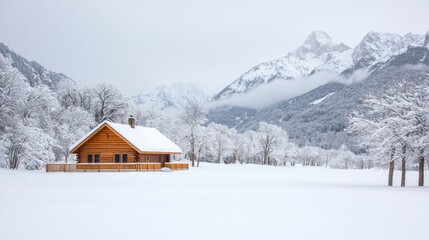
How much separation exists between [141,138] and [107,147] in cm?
438

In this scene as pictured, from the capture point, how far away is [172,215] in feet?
40.4

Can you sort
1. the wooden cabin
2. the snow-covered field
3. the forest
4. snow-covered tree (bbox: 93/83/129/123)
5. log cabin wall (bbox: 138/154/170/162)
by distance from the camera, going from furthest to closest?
snow-covered tree (bbox: 93/83/129/123), log cabin wall (bbox: 138/154/170/162), the wooden cabin, the forest, the snow-covered field

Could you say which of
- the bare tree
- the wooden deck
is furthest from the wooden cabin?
the bare tree

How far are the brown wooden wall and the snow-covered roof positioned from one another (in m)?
1.04

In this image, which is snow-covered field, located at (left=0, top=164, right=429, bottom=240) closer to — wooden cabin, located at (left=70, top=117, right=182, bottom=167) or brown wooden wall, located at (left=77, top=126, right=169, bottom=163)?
wooden cabin, located at (left=70, top=117, right=182, bottom=167)

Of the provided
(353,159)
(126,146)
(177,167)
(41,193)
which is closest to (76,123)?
(126,146)

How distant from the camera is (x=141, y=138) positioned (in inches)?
1816

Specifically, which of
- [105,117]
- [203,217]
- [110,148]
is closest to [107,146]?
[110,148]

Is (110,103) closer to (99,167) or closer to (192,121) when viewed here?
(192,121)

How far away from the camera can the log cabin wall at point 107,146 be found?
4422 centimetres

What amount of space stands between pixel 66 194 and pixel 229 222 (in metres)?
10.3

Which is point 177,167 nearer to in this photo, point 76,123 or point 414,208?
point 76,123

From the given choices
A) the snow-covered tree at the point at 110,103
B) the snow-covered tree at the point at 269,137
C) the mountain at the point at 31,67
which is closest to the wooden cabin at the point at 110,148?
the snow-covered tree at the point at 110,103

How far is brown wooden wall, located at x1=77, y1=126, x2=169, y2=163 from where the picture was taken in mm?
44188
